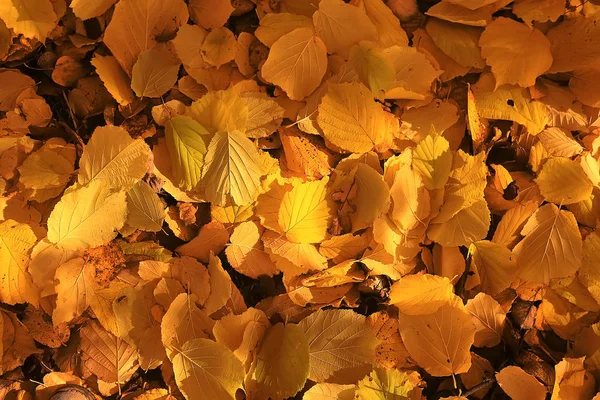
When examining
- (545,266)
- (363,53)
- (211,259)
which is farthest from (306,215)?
(545,266)

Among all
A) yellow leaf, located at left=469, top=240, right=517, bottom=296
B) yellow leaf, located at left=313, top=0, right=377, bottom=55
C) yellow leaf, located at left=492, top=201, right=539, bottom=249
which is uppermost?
yellow leaf, located at left=313, top=0, right=377, bottom=55

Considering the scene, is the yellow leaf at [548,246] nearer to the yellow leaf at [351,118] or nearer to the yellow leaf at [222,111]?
the yellow leaf at [351,118]

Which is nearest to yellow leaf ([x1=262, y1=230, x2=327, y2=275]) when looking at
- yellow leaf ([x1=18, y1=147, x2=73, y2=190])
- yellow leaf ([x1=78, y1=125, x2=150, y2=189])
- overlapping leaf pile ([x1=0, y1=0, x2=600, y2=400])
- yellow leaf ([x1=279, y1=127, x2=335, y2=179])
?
overlapping leaf pile ([x1=0, y1=0, x2=600, y2=400])

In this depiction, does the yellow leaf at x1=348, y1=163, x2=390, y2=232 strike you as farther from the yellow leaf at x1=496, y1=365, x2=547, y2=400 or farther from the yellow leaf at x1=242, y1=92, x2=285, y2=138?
the yellow leaf at x1=496, y1=365, x2=547, y2=400

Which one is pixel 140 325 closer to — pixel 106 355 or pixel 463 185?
pixel 106 355

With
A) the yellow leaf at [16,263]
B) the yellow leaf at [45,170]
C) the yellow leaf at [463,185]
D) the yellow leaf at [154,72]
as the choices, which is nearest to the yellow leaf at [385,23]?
the yellow leaf at [463,185]

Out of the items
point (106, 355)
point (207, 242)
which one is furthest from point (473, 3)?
point (106, 355)
